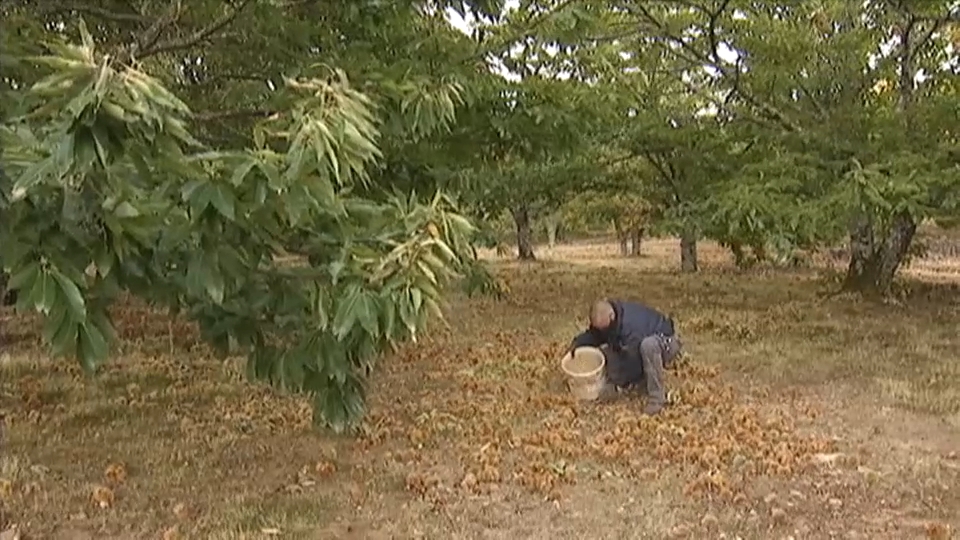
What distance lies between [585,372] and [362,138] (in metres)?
4.92

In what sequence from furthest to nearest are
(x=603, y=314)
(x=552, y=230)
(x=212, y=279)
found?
(x=552, y=230)
(x=603, y=314)
(x=212, y=279)

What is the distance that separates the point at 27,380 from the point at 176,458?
3.25 meters

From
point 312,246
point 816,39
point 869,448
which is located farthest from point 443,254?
point 816,39

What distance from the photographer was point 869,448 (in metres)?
5.86

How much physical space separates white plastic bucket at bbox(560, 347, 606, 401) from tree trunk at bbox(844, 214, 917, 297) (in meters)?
8.07

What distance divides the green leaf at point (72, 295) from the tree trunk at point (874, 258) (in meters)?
13.1

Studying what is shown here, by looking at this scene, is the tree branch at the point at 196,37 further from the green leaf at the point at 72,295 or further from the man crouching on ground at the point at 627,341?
the man crouching on ground at the point at 627,341

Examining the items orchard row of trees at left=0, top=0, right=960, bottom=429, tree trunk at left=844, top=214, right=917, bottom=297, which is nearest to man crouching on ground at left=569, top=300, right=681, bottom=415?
orchard row of trees at left=0, top=0, right=960, bottom=429

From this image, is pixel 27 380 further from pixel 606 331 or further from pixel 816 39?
pixel 816 39

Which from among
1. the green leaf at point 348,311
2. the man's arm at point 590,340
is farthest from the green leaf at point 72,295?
the man's arm at point 590,340

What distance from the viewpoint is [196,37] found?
4930 millimetres

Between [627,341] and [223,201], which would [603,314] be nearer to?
[627,341]

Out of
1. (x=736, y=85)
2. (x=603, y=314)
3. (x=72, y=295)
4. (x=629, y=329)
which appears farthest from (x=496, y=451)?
(x=736, y=85)

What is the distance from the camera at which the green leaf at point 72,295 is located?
2.54 metres
